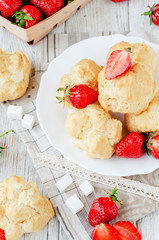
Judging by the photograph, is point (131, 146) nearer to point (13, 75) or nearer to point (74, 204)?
point (74, 204)

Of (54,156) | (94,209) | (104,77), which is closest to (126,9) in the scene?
(104,77)

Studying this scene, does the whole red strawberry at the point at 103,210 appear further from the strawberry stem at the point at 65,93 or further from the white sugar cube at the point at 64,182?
the strawberry stem at the point at 65,93

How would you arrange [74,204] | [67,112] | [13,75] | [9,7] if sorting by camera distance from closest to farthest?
[74,204]
[67,112]
[13,75]
[9,7]

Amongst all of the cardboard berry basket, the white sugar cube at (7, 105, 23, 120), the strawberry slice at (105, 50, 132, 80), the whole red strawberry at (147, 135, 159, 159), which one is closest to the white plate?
the whole red strawberry at (147, 135, 159, 159)

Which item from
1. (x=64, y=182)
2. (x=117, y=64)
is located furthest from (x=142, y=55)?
(x=64, y=182)

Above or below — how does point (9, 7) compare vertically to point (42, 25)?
above

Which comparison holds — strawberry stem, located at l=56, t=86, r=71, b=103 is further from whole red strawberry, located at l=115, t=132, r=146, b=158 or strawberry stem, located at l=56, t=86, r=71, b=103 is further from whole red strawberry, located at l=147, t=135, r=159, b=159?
whole red strawberry, located at l=147, t=135, r=159, b=159

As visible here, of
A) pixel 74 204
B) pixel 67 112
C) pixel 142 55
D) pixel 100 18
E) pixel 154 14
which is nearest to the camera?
pixel 142 55
